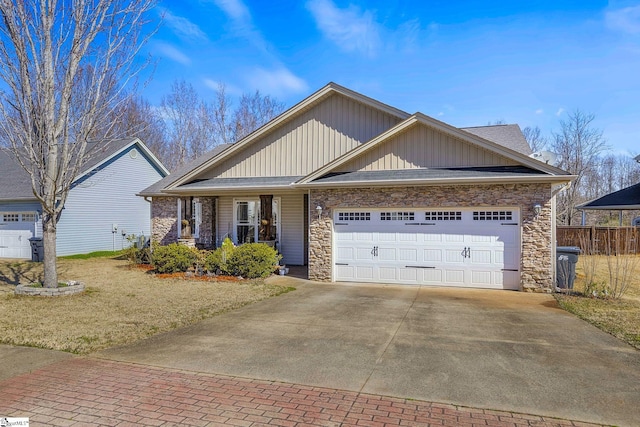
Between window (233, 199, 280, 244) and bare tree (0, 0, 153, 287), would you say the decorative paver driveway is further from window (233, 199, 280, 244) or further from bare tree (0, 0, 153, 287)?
window (233, 199, 280, 244)

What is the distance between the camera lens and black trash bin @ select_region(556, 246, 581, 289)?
10492 millimetres

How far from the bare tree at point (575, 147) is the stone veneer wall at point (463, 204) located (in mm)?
24700

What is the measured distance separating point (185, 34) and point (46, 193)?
8.18 meters

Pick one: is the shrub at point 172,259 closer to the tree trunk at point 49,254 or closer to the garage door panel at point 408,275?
the tree trunk at point 49,254

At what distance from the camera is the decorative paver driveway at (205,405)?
3797 mm

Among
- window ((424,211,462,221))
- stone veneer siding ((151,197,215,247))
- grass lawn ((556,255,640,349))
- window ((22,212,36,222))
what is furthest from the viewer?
window ((22,212,36,222))

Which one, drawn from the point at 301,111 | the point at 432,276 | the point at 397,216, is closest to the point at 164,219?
the point at 301,111

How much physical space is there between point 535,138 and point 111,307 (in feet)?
127

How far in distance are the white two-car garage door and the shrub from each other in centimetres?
511

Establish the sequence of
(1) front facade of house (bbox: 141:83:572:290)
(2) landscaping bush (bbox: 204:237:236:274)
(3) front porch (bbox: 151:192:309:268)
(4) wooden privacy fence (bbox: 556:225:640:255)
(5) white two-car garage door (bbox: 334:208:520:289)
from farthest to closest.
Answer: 1. (4) wooden privacy fence (bbox: 556:225:640:255)
2. (3) front porch (bbox: 151:192:309:268)
3. (2) landscaping bush (bbox: 204:237:236:274)
4. (5) white two-car garage door (bbox: 334:208:520:289)
5. (1) front facade of house (bbox: 141:83:572:290)

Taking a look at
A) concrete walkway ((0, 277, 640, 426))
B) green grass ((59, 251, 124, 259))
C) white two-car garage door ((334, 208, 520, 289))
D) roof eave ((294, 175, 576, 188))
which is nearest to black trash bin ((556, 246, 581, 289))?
white two-car garage door ((334, 208, 520, 289))

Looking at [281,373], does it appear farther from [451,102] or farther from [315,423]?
[451,102]

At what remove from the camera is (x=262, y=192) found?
48.3 feet

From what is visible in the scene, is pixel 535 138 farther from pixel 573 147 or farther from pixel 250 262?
pixel 250 262
